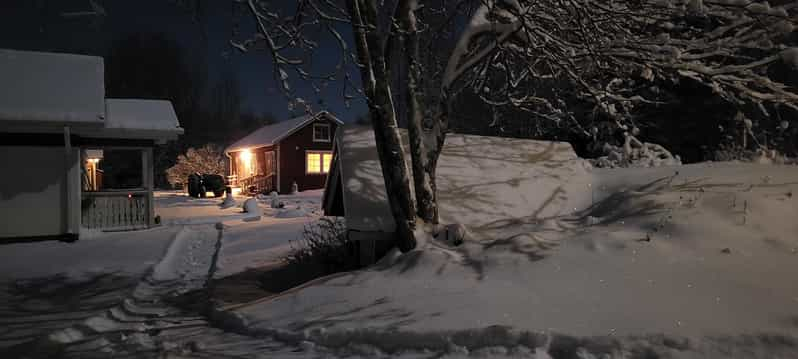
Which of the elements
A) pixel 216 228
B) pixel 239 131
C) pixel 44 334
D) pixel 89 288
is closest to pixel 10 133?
pixel 216 228

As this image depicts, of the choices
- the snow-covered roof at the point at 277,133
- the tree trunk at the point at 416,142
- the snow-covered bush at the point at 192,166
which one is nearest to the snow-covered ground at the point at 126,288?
the tree trunk at the point at 416,142

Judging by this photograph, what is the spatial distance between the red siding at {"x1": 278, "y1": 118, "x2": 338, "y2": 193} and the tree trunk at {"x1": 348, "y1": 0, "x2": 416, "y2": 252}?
79.8 feet

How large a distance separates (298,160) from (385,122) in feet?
81.5

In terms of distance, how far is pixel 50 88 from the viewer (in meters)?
12.6

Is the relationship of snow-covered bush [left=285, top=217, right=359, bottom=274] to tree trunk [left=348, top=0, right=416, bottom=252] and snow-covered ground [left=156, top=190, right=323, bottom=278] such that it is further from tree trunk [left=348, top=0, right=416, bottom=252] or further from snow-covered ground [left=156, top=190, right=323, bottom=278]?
tree trunk [left=348, top=0, right=416, bottom=252]

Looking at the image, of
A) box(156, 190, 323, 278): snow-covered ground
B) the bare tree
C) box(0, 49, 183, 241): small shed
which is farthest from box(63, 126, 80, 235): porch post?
the bare tree

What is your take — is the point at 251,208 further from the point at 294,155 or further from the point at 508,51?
the point at 508,51

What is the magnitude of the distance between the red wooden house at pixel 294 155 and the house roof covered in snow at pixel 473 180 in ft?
68.6

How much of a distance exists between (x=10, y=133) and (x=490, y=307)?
14.0 meters

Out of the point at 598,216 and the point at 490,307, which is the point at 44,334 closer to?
the point at 490,307

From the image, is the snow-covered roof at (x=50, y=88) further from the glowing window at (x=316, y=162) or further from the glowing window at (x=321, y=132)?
the glowing window at (x=321, y=132)

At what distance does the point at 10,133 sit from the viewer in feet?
39.4

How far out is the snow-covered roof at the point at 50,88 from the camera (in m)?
11.4

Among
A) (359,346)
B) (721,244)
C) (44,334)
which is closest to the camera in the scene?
(359,346)
